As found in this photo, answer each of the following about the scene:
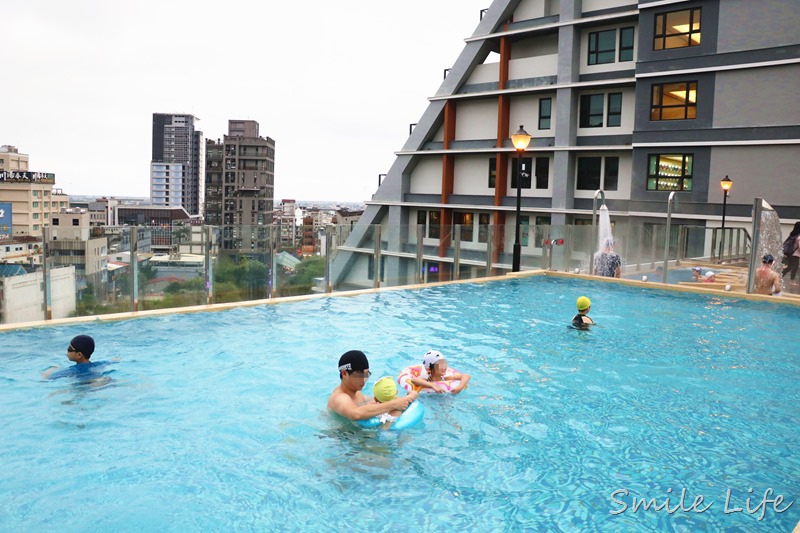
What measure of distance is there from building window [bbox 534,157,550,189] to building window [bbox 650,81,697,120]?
8156mm

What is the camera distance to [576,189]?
39.6m

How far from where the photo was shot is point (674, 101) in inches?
1310

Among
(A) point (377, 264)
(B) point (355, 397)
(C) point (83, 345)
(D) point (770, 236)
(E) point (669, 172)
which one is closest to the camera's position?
(B) point (355, 397)

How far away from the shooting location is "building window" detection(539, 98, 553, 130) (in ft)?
133

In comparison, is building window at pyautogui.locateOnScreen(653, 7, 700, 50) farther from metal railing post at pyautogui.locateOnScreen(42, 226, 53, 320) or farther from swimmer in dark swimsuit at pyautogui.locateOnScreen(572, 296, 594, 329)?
metal railing post at pyautogui.locateOnScreen(42, 226, 53, 320)

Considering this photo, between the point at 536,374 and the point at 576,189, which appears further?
the point at 576,189


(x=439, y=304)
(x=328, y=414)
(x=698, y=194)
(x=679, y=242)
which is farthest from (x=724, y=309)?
(x=698, y=194)

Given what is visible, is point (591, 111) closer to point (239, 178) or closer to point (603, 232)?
point (603, 232)

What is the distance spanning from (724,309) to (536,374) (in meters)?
8.77

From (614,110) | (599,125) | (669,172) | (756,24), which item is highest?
(756,24)

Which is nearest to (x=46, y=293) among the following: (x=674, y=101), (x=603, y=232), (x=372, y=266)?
(x=372, y=266)

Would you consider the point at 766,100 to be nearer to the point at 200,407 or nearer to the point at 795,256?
the point at 795,256

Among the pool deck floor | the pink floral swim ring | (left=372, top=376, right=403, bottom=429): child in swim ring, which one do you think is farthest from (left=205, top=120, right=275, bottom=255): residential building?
(left=372, top=376, right=403, bottom=429): child in swim ring

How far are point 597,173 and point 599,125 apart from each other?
2.87 metres
